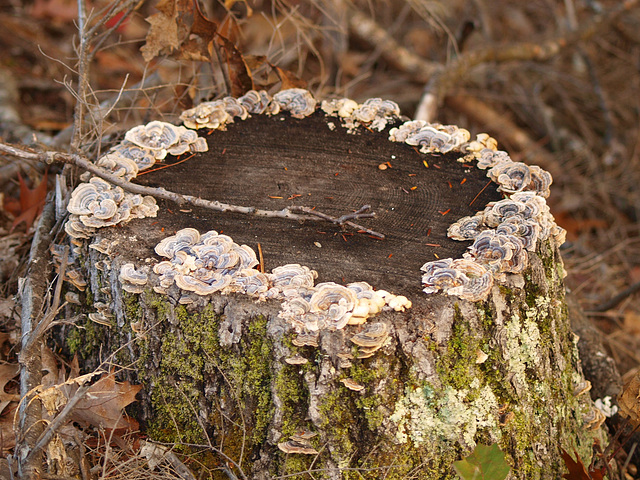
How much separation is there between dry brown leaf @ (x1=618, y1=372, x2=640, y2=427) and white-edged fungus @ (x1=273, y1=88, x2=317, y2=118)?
221cm

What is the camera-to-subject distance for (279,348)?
6.96ft

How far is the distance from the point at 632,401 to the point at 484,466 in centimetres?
90

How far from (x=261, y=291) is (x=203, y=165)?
1.07 metres

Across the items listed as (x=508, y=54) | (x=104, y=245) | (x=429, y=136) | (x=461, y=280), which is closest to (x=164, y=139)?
(x=104, y=245)

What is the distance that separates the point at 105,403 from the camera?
2330mm

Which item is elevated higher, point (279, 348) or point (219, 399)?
point (279, 348)

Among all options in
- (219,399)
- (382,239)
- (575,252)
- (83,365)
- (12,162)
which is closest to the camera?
(219,399)

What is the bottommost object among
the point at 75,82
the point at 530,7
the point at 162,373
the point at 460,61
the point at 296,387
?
the point at 75,82

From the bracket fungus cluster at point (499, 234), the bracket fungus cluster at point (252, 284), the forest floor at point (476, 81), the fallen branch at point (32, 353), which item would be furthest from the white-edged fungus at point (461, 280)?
the forest floor at point (476, 81)

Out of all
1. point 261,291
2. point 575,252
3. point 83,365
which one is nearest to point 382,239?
point 261,291

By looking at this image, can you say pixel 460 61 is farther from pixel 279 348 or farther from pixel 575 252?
pixel 279 348

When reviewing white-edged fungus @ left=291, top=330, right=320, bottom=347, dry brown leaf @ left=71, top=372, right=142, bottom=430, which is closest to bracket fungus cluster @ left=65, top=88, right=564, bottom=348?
white-edged fungus @ left=291, top=330, right=320, bottom=347

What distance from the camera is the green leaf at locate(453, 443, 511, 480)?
6.46 feet

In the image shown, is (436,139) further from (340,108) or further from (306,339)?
(306,339)
